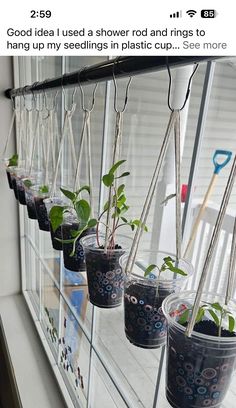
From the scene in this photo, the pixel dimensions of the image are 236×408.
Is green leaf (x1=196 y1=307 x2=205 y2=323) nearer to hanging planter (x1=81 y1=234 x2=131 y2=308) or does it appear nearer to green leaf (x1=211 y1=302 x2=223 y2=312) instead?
green leaf (x1=211 y1=302 x2=223 y2=312)

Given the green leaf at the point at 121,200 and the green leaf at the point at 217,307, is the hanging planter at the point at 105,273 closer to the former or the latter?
the green leaf at the point at 121,200

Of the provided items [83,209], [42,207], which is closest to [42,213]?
[42,207]

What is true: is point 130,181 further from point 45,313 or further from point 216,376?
point 45,313

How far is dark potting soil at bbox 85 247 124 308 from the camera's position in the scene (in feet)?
2.08

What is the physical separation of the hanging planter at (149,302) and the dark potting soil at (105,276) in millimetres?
102

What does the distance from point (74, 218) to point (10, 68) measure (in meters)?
1.42

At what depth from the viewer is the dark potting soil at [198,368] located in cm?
39

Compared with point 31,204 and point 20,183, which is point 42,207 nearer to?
point 31,204

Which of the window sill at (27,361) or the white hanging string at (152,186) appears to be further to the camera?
the window sill at (27,361)

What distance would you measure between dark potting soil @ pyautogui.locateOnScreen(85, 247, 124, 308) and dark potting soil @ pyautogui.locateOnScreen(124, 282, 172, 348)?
0.10 meters

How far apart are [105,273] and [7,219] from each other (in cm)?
161

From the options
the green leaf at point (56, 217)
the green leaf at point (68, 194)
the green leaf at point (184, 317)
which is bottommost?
the green leaf at point (184, 317)

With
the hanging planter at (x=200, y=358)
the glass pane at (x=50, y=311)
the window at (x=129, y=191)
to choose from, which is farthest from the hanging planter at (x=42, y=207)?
the glass pane at (x=50, y=311)
